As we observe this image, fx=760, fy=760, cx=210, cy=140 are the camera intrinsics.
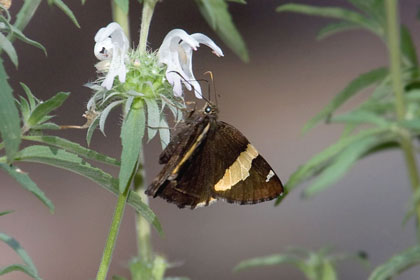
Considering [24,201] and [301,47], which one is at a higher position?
[301,47]

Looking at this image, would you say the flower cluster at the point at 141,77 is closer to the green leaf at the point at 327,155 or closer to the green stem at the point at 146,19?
the green stem at the point at 146,19

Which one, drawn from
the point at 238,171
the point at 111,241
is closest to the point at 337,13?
the point at 238,171

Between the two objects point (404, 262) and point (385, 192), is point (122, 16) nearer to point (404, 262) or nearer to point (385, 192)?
point (404, 262)

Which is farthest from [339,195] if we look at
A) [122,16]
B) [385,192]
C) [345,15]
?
[122,16]

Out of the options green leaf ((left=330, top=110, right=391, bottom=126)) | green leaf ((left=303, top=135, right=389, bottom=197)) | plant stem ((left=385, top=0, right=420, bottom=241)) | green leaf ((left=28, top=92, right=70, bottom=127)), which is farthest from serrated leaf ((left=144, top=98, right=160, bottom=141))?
plant stem ((left=385, top=0, right=420, bottom=241))

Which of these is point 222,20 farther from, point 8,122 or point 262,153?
point 262,153

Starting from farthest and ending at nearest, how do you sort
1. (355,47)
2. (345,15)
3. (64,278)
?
1. (355,47)
2. (64,278)
3. (345,15)
